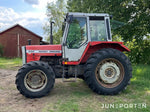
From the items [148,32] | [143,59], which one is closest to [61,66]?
[148,32]

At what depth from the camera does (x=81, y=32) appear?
457 centimetres

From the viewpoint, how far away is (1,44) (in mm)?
19703

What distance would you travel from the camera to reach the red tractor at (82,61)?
412 cm

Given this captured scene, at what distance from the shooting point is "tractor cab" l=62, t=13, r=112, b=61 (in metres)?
4.48

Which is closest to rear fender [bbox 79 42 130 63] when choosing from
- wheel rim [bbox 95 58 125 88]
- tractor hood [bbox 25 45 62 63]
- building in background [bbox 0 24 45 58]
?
wheel rim [bbox 95 58 125 88]

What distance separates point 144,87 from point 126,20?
641cm

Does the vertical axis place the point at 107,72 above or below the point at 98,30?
below

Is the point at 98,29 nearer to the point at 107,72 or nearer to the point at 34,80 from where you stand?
the point at 107,72

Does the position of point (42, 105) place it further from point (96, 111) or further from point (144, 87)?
point (144, 87)

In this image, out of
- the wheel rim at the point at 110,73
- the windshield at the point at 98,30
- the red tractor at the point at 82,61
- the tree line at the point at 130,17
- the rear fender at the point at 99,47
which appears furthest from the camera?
the tree line at the point at 130,17

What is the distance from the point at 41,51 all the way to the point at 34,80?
1.03 meters

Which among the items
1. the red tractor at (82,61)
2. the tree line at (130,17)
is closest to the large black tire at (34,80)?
the red tractor at (82,61)

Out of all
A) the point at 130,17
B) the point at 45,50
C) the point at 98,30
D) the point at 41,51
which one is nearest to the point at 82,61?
the point at 98,30

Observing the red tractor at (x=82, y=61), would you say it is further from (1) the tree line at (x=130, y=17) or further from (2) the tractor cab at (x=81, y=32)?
(1) the tree line at (x=130, y=17)
